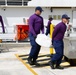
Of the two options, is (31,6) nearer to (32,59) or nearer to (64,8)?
(64,8)

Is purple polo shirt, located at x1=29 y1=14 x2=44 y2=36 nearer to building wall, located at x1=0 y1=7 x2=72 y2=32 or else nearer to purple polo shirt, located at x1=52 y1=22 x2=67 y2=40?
purple polo shirt, located at x1=52 y1=22 x2=67 y2=40

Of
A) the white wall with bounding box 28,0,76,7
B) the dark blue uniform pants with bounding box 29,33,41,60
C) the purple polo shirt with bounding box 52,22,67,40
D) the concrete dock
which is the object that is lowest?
the concrete dock

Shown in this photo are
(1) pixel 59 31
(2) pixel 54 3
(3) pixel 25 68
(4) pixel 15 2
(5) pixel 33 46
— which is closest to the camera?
(1) pixel 59 31

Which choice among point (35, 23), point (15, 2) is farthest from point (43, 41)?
point (15, 2)

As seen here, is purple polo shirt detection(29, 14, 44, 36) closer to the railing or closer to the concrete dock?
the concrete dock

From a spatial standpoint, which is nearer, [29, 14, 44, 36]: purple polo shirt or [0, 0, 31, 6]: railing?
[29, 14, 44, 36]: purple polo shirt

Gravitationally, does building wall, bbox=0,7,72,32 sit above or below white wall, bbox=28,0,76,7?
below

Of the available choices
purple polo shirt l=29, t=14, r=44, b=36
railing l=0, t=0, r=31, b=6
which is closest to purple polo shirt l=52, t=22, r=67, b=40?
purple polo shirt l=29, t=14, r=44, b=36

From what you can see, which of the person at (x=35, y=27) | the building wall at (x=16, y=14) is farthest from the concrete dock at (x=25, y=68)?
the building wall at (x=16, y=14)

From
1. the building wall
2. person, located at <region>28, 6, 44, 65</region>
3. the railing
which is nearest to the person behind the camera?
person, located at <region>28, 6, 44, 65</region>

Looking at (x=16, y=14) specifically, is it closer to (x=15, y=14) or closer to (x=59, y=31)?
(x=15, y=14)

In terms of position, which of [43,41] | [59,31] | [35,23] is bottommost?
[43,41]

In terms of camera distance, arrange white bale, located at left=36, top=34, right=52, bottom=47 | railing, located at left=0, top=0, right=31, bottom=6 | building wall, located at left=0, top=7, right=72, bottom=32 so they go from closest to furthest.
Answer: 1. white bale, located at left=36, top=34, right=52, bottom=47
2. building wall, located at left=0, top=7, right=72, bottom=32
3. railing, located at left=0, top=0, right=31, bottom=6

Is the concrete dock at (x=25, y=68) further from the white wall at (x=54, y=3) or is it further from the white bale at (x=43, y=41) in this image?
the white wall at (x=54, y=3)
